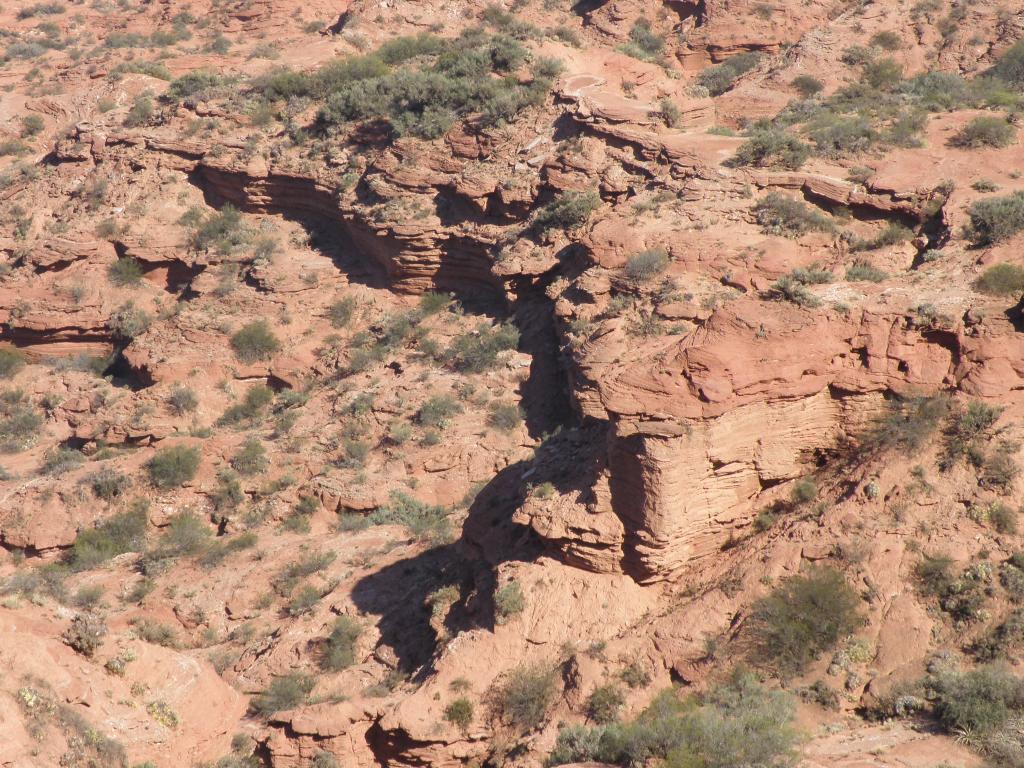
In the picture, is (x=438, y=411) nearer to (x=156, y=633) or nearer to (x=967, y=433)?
(x=156, y=633)

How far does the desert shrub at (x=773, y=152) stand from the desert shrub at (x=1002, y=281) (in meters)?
8.58

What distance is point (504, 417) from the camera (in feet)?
70.6

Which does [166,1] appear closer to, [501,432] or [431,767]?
[501,432]

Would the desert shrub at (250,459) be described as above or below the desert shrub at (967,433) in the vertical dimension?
below

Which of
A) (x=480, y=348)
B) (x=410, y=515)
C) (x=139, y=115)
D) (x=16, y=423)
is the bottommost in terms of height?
(x=16, y=423)

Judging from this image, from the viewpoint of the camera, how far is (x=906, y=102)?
25.0 metres

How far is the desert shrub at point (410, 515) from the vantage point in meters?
19.3

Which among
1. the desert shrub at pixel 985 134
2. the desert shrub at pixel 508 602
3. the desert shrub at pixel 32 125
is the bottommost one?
the desert shrub at pixel 508 602

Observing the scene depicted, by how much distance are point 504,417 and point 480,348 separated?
8.05ft

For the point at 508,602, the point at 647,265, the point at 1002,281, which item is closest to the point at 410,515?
the point at 647,265

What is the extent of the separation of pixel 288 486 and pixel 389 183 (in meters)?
9.39

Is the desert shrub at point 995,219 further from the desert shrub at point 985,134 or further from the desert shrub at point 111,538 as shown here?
the desert shrub at point 111,538

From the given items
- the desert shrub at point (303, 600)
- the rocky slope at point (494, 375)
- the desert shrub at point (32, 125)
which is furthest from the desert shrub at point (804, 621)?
the desert shrub at point (32, 125)

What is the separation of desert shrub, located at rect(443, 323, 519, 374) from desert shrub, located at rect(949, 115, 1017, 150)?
32.6ft
